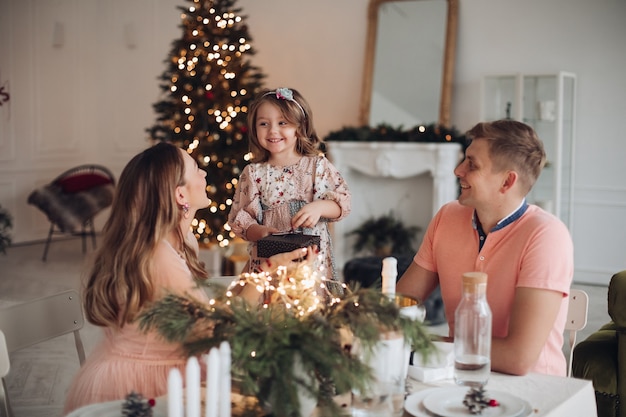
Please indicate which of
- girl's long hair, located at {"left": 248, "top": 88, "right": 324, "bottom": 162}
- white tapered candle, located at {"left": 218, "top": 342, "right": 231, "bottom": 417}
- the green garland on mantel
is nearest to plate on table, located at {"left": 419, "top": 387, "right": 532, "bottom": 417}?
white tapered candle, located at {"left": 218, "top": 342, "right": 231, "bottom": 417}

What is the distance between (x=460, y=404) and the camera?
176 cm

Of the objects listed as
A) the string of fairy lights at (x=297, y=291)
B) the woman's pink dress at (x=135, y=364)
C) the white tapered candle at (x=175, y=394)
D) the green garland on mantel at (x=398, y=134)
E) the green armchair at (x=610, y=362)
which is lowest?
the green armchair at (x=610, y=362)

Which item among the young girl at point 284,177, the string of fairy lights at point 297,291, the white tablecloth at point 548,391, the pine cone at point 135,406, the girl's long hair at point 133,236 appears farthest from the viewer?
the young girl at point 284,177

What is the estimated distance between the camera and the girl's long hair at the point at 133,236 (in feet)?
6.69

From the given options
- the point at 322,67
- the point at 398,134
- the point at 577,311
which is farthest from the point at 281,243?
the point at 322,67

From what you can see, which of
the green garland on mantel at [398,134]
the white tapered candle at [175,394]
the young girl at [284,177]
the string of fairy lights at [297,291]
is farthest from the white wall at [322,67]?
the white tapered candle at [175,394]

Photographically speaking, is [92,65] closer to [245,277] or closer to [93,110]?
[93,110]

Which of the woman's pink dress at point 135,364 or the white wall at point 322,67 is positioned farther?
the white wall at point 322,67

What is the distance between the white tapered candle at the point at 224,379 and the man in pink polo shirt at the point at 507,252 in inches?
31.6

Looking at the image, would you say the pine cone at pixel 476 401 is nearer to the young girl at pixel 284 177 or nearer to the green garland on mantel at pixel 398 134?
the young girl at pixel 284 177

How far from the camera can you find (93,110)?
365 inches

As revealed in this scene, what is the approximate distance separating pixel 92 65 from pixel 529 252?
304 inches

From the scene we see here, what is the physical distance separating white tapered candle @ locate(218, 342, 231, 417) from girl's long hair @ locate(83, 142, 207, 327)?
0.56 meters

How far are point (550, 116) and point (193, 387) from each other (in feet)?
18.1
